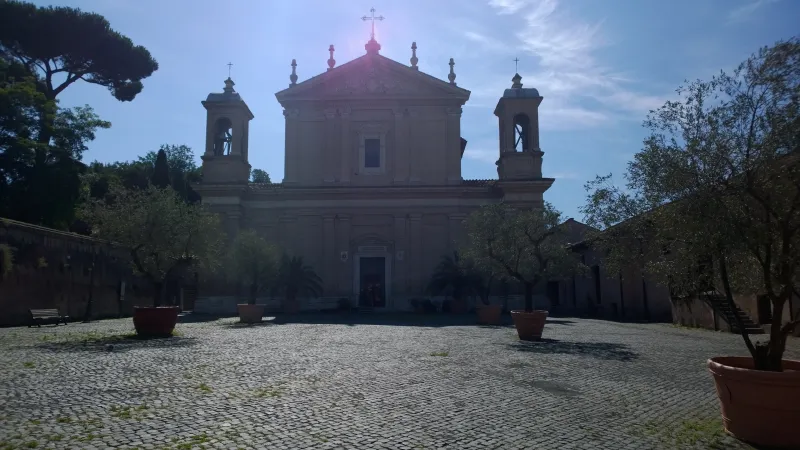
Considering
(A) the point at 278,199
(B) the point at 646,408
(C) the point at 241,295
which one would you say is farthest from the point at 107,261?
(B) the point at 646,408

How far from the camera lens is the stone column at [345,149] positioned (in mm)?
32656

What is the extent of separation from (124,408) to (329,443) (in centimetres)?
267

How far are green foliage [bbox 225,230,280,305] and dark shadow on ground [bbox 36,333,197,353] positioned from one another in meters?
10.2

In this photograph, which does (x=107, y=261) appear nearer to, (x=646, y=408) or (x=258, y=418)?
(x=258, y=418)

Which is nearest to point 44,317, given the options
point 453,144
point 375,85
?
point 375,85

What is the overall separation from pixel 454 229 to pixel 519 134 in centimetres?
662

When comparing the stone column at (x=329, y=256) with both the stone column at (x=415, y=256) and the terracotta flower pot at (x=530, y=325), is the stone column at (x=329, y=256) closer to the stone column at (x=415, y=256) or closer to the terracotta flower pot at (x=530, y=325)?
the stone column at (x=415, y=256)

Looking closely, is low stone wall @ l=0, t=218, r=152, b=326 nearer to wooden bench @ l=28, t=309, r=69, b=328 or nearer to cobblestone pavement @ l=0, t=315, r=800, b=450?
wooden bench @ l=28, t=309, r=69, b=328

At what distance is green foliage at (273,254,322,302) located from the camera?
2861 centimetres

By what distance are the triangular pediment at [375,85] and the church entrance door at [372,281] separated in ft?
30.0

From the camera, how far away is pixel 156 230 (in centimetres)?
1567

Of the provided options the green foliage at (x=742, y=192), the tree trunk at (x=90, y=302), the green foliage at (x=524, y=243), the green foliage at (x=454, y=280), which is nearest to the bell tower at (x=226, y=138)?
the tree trunk at (x=90, y=302)

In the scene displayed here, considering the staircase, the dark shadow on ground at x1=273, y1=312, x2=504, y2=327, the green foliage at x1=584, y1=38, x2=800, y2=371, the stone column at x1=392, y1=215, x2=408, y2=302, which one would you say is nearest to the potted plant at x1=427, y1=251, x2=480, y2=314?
the stone column at x1=392, y1=215, x2=408, y2=302

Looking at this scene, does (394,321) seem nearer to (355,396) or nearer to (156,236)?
(156,236)
